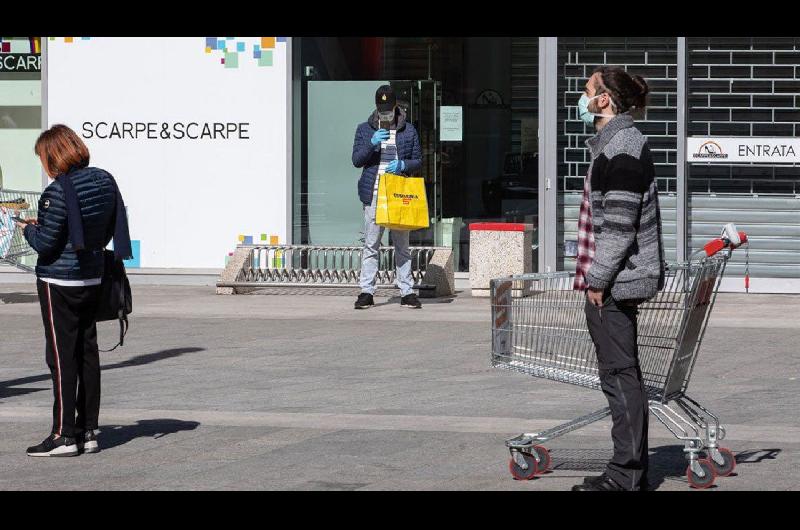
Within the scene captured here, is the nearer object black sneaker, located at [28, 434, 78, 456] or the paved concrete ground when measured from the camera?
the paved concrete ground

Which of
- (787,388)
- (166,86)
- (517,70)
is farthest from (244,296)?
(787,388)

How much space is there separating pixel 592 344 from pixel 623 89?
122 cm

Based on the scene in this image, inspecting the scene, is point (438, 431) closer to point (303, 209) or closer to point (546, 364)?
point (546, 364)

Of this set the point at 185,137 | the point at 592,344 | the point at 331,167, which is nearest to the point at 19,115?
the point at 185,137

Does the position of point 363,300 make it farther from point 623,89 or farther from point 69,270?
point 623,89

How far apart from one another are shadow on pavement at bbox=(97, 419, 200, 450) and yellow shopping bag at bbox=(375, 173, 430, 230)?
5.72m

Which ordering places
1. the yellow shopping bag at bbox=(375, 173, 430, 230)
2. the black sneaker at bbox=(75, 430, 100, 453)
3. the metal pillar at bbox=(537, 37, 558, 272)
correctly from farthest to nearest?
1. the metal pillar at bbox=(537, 37, 558, 272)
2. the yellow shopping bag at bbox=(375, 173, 430, 230)
3. the black sneaker at bbox=(75, 430, 100, 453)

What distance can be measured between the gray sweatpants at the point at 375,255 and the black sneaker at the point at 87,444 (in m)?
6.84

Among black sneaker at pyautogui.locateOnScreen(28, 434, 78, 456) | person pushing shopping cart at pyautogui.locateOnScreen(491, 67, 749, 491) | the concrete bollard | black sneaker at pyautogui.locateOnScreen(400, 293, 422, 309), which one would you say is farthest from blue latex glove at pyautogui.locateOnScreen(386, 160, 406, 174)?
person pushing shopping cart at pyautogui.locateOnScreen(491, 67, 749, 491)

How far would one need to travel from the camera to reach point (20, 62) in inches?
Answer: 711

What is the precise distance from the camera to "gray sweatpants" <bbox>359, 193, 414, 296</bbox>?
47.3 ft

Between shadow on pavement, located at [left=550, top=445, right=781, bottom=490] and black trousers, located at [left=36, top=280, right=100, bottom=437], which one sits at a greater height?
black trousers, located at [left=36, top=280, right=100, bottom=437]

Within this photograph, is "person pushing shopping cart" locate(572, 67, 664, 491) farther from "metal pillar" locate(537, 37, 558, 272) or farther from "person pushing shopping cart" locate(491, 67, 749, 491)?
"metal pillar" locate(537, 37, 558, 272)
